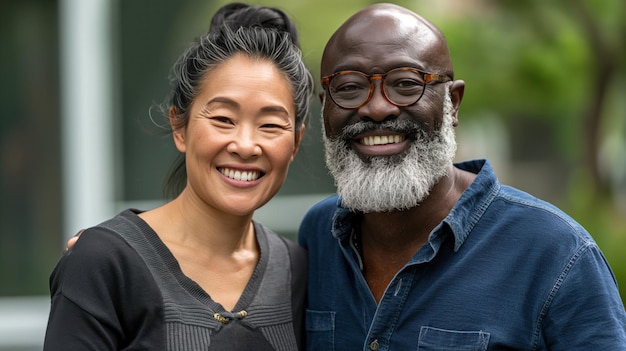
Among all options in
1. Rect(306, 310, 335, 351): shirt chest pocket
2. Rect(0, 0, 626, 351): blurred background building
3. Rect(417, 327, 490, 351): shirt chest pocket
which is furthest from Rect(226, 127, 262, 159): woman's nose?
Rect(0, 0, 626, 351): blurred background building

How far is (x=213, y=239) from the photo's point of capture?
9.55 feet

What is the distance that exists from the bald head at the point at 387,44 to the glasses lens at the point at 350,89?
1.1 inches

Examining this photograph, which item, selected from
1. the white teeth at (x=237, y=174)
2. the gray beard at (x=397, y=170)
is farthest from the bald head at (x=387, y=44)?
the white teeth at (x=237, y=174)

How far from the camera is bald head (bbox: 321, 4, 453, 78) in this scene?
2.74 meters

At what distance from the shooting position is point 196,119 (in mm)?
2832

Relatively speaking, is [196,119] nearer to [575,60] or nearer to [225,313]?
[225,313]

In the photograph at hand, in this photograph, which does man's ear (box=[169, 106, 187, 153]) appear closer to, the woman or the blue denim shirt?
the woman

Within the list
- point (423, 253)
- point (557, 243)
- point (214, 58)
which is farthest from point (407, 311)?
point (214, 58)

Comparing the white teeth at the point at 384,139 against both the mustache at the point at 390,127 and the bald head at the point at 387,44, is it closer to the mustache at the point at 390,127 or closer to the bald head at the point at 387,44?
the mustache at the point at 390,127

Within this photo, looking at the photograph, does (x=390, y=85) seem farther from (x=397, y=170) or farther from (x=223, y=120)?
(x=223, y=120)

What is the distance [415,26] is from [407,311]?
2.69 feet

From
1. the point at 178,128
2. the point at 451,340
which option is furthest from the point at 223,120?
the point at 451,340

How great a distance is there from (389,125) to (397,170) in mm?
136

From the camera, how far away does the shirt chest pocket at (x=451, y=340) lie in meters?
2.61
